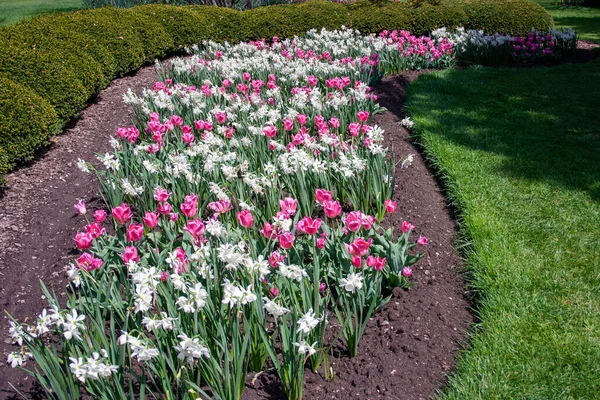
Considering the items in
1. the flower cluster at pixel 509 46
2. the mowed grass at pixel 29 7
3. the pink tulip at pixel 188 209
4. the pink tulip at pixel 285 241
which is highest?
the mowed grass at pixel 29 7

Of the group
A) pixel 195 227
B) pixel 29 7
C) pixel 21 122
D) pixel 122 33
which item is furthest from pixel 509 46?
pixel 29 7

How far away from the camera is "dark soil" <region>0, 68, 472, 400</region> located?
2.56 m

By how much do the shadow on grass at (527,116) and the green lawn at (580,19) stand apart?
4.15 meters

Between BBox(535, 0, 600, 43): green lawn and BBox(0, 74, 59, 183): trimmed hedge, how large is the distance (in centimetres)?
1027

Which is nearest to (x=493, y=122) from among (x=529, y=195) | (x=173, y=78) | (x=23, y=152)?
(x=529, y=195)

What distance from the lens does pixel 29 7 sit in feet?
69.2

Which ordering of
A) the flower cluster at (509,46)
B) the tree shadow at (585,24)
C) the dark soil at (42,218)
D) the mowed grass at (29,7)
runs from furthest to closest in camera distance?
the mowed grass at (29,7)
the tree shadow at (585,24)
the flower cluster at (509,46)
the dark soil at (42,218)

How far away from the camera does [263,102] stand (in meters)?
5.34

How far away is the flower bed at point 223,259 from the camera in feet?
7.04

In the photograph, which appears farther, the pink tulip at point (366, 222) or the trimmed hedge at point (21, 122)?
the trimmed hedge at point (21, 122)

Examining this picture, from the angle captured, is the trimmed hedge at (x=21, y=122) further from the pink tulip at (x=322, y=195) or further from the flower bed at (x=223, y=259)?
the pink tulip at (x=322, y=195)

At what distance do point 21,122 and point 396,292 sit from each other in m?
3.82

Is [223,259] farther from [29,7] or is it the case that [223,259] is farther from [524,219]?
[29,7]

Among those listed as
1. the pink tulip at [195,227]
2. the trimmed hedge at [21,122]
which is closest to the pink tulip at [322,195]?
the pink tulip at [195,227]
